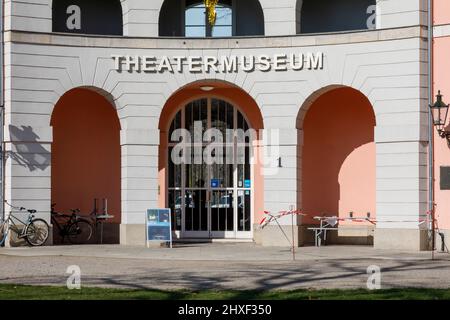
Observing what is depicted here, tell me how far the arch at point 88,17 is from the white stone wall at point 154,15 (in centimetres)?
168

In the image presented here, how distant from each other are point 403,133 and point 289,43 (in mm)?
4209

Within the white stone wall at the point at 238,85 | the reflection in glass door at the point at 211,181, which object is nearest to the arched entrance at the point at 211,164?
the reflection in glass door at the point at 211,181

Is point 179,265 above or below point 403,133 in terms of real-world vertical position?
below

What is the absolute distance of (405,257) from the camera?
23844 mm

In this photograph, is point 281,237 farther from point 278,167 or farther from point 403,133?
point 403,133

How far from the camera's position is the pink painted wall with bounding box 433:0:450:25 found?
2617 centimetres

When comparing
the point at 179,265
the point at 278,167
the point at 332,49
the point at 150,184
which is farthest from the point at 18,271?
the point at 332,49

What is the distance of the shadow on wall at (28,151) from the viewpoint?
2662 centimetres

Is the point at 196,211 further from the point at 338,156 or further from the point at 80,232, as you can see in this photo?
the point at 338,156

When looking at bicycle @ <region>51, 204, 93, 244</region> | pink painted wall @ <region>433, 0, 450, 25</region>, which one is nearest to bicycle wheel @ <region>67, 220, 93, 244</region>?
bicycle @ <region>51, 204, 93, 244</region>

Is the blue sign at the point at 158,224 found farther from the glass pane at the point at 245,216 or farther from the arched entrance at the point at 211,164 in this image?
the glass pane at the point at 245,216

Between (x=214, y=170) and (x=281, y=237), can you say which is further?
(x=214, y=170)

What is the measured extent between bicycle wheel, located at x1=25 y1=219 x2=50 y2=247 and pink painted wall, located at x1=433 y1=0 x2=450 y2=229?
35.8 ft

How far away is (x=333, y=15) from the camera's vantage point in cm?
2931
